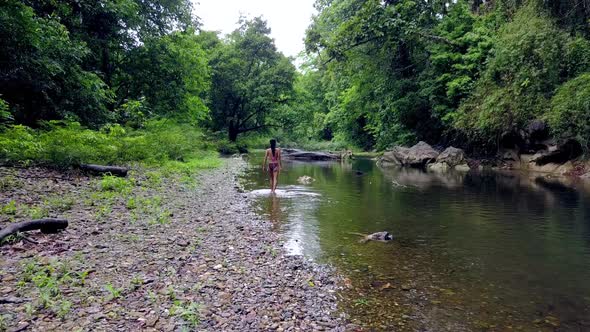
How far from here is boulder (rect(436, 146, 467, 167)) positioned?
27.6 meters

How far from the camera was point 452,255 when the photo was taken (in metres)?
6.58

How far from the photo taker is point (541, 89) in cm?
2153

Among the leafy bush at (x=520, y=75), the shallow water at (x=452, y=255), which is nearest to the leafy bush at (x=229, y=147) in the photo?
the leafy bush at (x=520, y=75)

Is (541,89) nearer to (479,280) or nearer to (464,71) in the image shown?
(464,71)

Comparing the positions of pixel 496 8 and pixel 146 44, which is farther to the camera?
pixel 496 8

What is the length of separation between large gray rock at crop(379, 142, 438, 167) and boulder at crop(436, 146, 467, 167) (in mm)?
590

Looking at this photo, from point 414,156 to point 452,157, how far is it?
8.82ft

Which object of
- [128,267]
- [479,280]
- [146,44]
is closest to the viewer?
[128,267]

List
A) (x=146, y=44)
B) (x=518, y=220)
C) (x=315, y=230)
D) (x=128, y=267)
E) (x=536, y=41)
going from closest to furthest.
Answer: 1. (x=128, y=267)
2. (x=315, y=230)
3. (x=518, y=220)
4. (x=536, y=41)
5. (x=146, y=44)

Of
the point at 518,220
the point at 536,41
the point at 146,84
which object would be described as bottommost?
the point at 518,220

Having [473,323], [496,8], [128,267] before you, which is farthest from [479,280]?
[496,8]

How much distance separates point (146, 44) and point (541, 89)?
23.4m

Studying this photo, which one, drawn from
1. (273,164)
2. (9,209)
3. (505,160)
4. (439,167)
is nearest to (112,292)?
(9,209)

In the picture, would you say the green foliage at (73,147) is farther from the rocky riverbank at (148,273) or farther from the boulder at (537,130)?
the boulder at (537,130)
